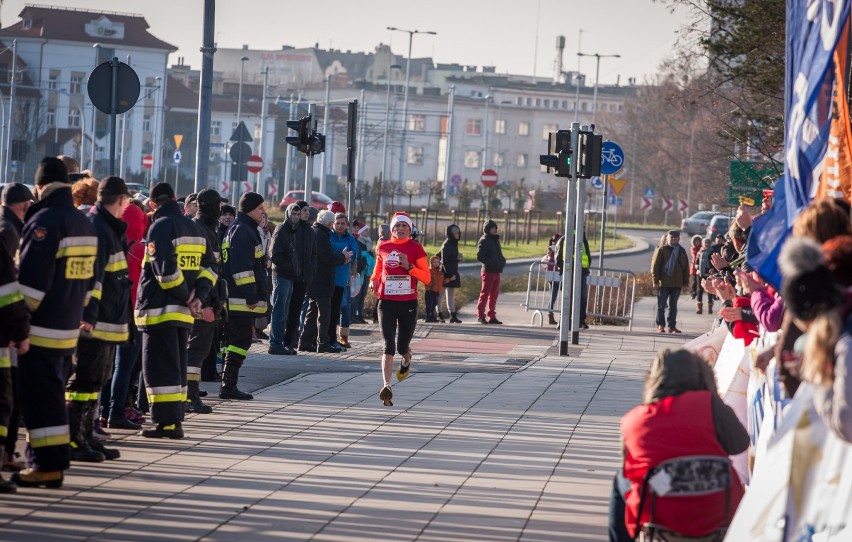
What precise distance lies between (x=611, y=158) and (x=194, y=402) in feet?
42.1

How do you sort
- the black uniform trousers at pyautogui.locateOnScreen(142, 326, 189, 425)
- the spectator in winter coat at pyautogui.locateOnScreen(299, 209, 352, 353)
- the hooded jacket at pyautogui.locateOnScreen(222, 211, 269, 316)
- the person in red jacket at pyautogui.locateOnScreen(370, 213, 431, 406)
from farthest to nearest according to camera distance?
the spectator in winter coat at pyautogui.locateOnScreen(299, 209, 352, 353), the person in red jacket at pyautogui.locateOnScreen(370, 213, 431, 406), the hooded jacket at pyautogui.locateOnScreen(222, 211, 269, 316), the black uniform trousers at pyautogui.locateOnScreen(142, 326, 189, 425)

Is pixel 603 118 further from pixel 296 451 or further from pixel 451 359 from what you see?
pixel 296 451

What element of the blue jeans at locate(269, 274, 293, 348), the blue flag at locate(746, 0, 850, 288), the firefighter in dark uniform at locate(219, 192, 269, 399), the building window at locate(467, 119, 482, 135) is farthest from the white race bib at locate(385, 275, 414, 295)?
the building window at locate(467, 119, 482, 135)

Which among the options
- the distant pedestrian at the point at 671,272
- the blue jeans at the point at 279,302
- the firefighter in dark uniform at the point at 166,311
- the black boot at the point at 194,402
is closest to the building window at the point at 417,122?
the distant pedestrian at the point at 671,272

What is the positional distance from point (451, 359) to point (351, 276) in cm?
284

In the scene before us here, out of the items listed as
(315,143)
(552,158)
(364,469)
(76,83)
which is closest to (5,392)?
(364,469)

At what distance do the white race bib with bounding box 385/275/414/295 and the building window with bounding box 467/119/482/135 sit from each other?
128 meters

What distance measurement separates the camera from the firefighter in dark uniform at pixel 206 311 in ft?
38.4

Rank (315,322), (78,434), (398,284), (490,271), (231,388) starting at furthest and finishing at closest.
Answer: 1. (490,271)
2. (315,322)
3. (398,284)
4. (231,388)
5. (78,434)

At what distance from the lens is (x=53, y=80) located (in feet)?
350

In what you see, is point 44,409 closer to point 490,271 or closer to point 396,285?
point 396,285

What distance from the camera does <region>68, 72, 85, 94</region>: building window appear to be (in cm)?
10731

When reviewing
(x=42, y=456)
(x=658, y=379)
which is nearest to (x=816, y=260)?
(x=658, y=379)

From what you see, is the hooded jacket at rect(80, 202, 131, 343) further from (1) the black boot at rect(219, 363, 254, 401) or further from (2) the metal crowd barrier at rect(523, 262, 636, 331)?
(2) the metal crowd barrier at rect(523, 262, 636, 331)
